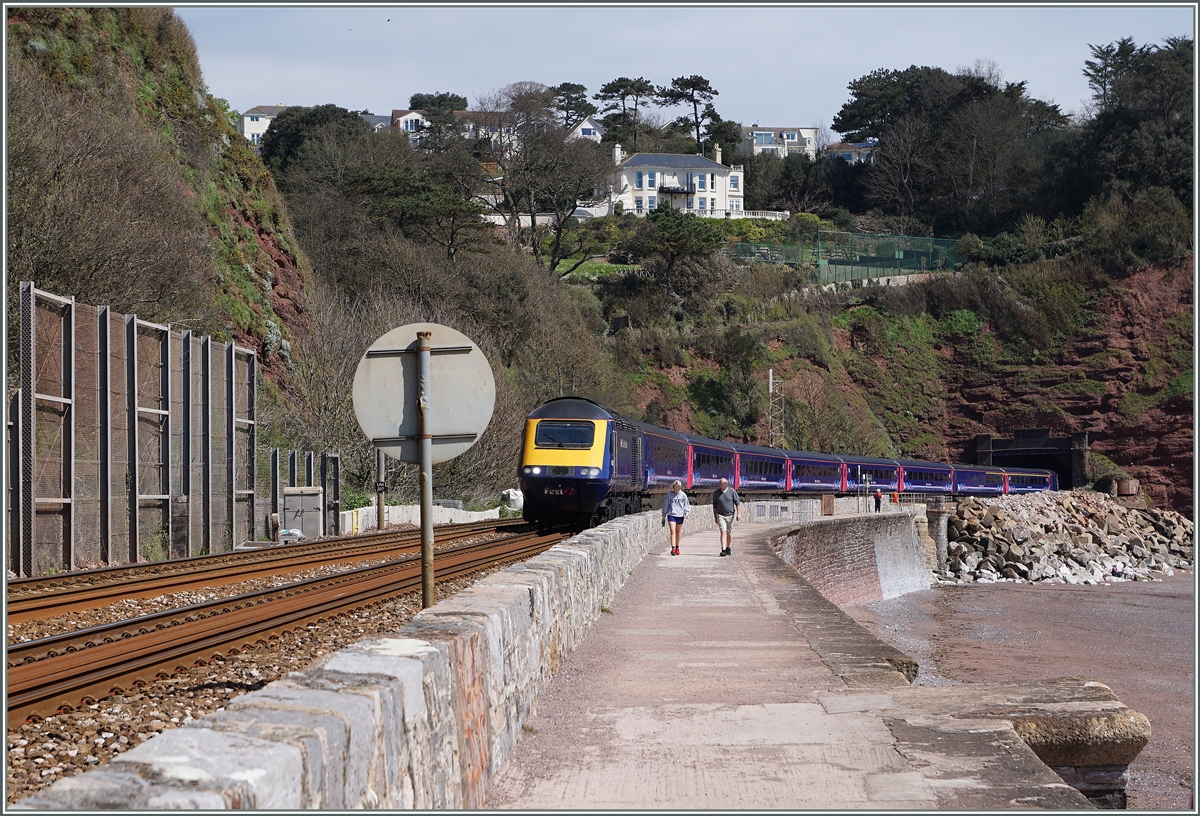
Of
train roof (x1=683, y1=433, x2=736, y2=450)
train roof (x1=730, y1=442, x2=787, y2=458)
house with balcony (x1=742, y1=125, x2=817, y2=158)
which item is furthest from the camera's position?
house with balcony (x1=742, y1=125, x2=817, y2=158)

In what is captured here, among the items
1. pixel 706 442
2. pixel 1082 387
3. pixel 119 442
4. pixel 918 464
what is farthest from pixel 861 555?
pixel 1082 387

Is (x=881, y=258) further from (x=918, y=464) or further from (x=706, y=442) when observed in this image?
(x=706, y=442)

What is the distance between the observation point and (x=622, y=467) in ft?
94.6

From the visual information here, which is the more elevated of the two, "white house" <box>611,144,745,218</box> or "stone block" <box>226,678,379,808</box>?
"white house" <box>611,144,745,218</box>

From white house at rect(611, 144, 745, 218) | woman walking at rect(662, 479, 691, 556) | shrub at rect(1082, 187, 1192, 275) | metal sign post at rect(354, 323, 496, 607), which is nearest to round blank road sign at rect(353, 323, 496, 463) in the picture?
metal sign post at rect(354, 323, 496, 607)

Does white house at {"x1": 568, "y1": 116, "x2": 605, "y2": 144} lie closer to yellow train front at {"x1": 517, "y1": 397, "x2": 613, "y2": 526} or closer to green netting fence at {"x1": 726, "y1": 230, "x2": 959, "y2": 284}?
green netting fence at {"x1": 726, "y1": 230, "x2": 959, "y2": 284}

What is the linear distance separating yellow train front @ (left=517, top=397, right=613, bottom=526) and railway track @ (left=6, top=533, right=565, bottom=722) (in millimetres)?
11336

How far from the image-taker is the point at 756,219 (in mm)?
114250

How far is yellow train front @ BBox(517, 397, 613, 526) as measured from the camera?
26969 mm

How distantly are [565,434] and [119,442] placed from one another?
10.8 meters

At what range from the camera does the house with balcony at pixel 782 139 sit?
158500 mm

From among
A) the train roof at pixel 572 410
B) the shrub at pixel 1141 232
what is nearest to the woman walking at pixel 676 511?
the train roof at pixel 572 410

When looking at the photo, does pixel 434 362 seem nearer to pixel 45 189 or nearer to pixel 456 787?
pixel 456 787

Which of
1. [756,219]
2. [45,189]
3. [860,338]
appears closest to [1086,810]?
[45,189]
